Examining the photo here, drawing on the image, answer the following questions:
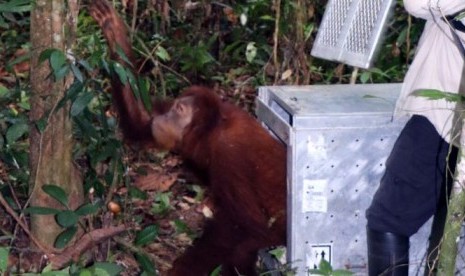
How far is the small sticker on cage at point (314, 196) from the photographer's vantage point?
11.6ft

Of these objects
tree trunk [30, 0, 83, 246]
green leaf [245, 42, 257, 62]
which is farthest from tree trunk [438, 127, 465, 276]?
green leaf [245, 42, 257, 62]

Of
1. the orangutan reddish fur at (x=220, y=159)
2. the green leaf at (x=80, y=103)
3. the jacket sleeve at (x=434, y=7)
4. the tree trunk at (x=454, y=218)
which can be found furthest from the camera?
the orangutan reddish fur at (x=220, y=159)

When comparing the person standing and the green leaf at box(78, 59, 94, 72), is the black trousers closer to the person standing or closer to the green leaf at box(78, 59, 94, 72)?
the person standing

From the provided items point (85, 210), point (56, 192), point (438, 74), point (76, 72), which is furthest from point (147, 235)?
point (438, 74)

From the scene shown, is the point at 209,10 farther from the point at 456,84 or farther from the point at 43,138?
the point at 456,84

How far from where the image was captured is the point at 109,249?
13.8ft

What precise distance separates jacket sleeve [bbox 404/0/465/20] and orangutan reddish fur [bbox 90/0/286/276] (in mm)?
1086

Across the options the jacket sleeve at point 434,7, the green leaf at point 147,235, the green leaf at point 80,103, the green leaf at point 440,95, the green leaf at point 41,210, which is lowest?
the green leaf at point 147,235

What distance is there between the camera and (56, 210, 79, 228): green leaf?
145 inches

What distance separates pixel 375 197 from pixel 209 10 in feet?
12.2

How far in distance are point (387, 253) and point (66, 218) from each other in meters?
1.13

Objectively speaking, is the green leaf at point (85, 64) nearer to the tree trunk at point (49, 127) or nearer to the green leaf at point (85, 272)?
the tree trunk at point (49, 127)

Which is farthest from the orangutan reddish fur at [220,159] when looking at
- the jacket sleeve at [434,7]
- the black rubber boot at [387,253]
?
the jacket sleeve at [434,7]

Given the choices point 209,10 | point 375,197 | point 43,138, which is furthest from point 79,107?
point 209,10
